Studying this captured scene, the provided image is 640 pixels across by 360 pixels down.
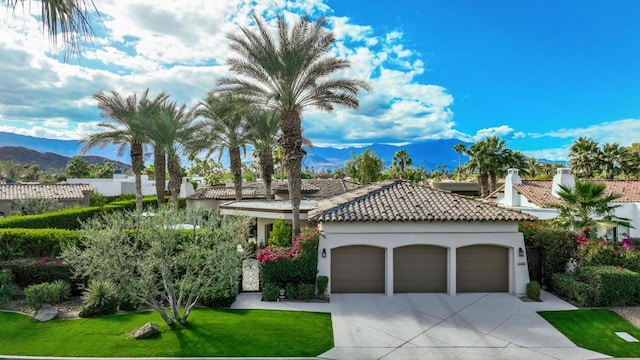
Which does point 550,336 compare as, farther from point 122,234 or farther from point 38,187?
point 38,187

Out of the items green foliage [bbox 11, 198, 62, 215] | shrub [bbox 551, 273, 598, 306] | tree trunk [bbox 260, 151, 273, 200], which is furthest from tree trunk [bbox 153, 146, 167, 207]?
shrub [bbox 551, 273, 598, 306]

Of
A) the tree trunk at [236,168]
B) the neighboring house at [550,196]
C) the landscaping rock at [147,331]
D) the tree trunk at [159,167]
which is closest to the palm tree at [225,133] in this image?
the tree trunk at [236,168]

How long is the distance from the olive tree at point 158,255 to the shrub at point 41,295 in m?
3.05

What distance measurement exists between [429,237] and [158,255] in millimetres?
11557

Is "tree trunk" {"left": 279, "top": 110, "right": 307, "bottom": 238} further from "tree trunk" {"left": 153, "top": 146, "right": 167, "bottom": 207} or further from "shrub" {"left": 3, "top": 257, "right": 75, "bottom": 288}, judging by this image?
"tree trunk" {"left": 153, "top": 146, "right": 167, "bottom": 207}

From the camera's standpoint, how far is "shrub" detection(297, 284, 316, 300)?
50.9ft

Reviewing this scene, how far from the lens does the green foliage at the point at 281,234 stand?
21.0 meters

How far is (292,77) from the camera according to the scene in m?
17.9

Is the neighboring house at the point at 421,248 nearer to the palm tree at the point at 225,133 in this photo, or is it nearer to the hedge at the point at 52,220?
the hedge at the point at 52,220

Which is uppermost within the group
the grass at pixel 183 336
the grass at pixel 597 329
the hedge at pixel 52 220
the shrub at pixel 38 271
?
the hedge at pixel 52 220

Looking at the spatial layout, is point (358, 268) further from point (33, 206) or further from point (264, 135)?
point (33, 206)

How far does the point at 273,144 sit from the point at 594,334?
24158 millimetres

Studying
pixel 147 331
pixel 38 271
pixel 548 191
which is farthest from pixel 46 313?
pixel 548 191

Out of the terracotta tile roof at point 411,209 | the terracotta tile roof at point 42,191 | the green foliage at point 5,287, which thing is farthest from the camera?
the terracotta tile roof at point 42,191
